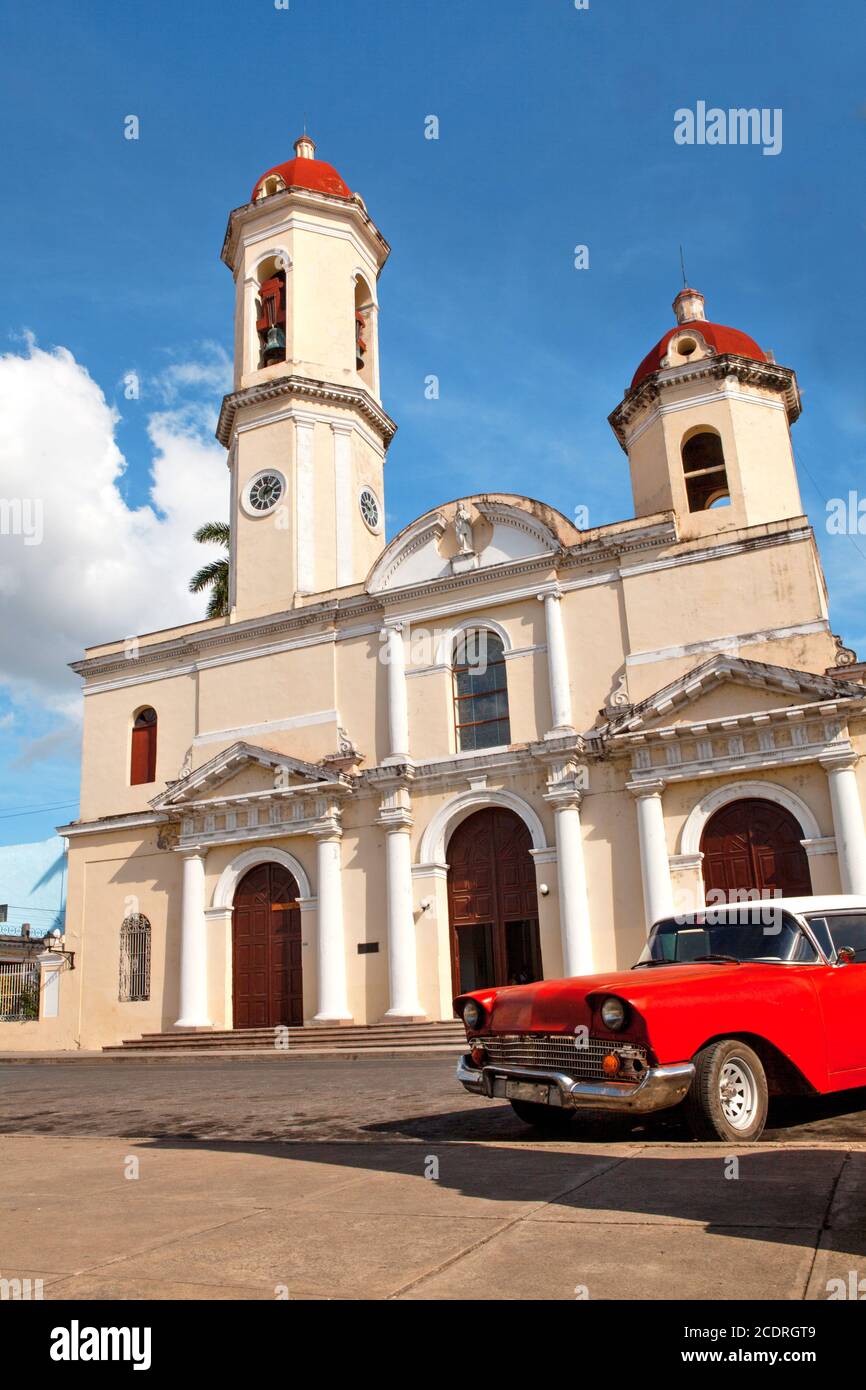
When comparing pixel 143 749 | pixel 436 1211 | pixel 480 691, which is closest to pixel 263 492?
pixel 143 749

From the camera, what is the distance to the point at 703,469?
73.3 ft

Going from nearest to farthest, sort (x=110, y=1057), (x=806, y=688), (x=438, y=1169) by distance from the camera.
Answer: (x=438, y=1169), (x=806, y=688), (x=110, y=1057)

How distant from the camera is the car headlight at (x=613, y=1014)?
6.25 metres

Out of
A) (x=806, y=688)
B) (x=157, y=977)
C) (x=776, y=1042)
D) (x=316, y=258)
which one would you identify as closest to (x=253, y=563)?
(x=316, y=258)

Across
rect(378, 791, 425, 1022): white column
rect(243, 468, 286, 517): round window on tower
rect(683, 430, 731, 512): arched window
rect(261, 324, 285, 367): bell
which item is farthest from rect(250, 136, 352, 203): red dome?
rect(378, 791, 425, 1022): white column

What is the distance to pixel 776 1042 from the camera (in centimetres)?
660

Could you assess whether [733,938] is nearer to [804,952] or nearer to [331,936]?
[804,952]

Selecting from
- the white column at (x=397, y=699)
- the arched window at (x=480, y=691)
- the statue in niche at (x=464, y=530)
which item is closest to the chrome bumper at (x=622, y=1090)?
the arched window at (x=480, y=691)

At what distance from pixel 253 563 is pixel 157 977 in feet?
32.3

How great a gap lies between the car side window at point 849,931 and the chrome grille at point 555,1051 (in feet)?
6.80

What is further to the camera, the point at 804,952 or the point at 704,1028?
the point at 804,952

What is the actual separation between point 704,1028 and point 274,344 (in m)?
24.1
